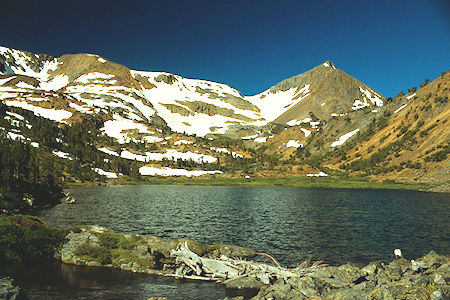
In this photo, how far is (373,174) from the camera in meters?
181

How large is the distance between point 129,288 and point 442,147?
170m

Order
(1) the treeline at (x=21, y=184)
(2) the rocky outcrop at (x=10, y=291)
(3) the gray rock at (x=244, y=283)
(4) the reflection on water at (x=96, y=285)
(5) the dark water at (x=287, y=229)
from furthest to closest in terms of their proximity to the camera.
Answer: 1. (1) the treeline at (x=21, y=184)
2. (5) the dark water at (x=287, y=229)
3. (3) the gray rock at (x=244, y=283)
4. (4) the reflection on water at (x=96, y=285)
5. (2) the rocky outcrop at (x=10, y=291)

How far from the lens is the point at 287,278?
2448 cm

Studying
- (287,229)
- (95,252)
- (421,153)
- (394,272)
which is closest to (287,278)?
(394,272)

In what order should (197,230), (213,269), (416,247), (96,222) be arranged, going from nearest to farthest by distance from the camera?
(213,269) → (416,247) → (197,230) → (96,222)

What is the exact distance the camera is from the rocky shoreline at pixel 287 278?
58.4 feet

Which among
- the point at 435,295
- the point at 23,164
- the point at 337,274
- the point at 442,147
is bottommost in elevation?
the point at 337,274

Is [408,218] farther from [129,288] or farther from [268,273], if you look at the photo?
[129,288]

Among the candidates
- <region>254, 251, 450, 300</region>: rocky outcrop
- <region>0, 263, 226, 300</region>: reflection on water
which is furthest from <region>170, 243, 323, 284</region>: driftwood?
<region>254, 251, 450, 300</region>: rocky outcrop

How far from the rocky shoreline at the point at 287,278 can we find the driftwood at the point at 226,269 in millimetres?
416

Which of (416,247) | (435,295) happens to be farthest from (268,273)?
(416,247)

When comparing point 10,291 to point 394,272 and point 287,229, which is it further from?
point 287,229

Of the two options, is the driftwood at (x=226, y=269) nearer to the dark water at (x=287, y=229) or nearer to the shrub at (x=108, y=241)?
the dark water at (x=287, y=229)

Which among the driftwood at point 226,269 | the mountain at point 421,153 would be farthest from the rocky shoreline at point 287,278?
the mountain at point 421,153
